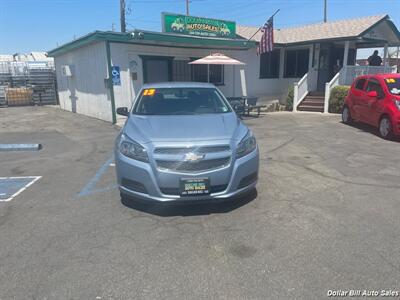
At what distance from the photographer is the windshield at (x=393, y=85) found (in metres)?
8.81

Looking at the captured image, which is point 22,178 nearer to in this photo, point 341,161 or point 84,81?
point 341,161

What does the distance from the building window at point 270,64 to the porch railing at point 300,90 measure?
218 centimetres

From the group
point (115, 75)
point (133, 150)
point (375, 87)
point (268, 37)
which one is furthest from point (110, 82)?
point (375, 87)

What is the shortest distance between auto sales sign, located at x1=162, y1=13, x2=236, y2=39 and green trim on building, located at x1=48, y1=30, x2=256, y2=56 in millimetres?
769

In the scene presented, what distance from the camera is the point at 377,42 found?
682 inches

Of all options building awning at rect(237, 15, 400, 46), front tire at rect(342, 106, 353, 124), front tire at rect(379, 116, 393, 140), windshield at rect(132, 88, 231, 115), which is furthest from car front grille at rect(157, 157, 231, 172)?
building awning at rect(237, 15, 400, 46)

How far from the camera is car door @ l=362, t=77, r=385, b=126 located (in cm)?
910

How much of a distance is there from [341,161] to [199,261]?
4.81m

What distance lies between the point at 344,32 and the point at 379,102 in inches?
322

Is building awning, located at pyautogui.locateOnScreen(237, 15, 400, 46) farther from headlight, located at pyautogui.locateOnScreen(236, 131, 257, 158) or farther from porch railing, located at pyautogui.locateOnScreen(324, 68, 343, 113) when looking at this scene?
headlight, located at pyautogui.locateOnScreen(236, 131, 257, 158)

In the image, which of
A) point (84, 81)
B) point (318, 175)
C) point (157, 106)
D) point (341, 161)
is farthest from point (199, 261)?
point (84, 81)

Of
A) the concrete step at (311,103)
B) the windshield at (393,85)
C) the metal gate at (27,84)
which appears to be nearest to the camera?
the windshield at (393,85)

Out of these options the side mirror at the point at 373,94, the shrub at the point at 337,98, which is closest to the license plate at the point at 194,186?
the side mirror at the point at 373,94

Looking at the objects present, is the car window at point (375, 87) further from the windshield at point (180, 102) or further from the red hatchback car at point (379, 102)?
the windshield at point (180, 102)
